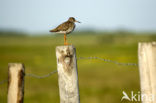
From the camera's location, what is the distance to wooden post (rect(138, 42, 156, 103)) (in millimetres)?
5340

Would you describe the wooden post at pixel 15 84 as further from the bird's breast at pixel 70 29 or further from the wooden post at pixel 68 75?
the bird's breast at pixel 70 29

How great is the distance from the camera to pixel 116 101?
14.5 m

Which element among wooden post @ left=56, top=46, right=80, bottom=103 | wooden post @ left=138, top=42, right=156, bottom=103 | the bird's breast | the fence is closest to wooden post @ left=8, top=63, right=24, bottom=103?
the fence

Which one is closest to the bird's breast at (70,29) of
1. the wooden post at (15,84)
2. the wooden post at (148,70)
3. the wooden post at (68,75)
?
the wooden post at (15,84)

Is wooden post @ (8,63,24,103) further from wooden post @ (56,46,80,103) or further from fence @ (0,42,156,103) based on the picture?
wooden post @ (56,46,80,103)

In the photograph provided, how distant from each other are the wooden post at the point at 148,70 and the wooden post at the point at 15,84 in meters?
2.40

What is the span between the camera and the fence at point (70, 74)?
5.36m

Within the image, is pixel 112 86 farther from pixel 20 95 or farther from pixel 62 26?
pixel 20 95

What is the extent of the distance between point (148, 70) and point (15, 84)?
2.59 m

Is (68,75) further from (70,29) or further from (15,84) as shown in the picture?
(70,29)

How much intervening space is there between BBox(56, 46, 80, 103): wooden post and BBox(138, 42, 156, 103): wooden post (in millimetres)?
1126

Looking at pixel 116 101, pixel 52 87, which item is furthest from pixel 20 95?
pixel 52 87

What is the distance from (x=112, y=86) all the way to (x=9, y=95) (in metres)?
12.5

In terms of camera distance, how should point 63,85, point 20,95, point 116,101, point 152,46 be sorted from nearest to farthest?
point 152,46, point 63,85, point 20,95, point 116,101
